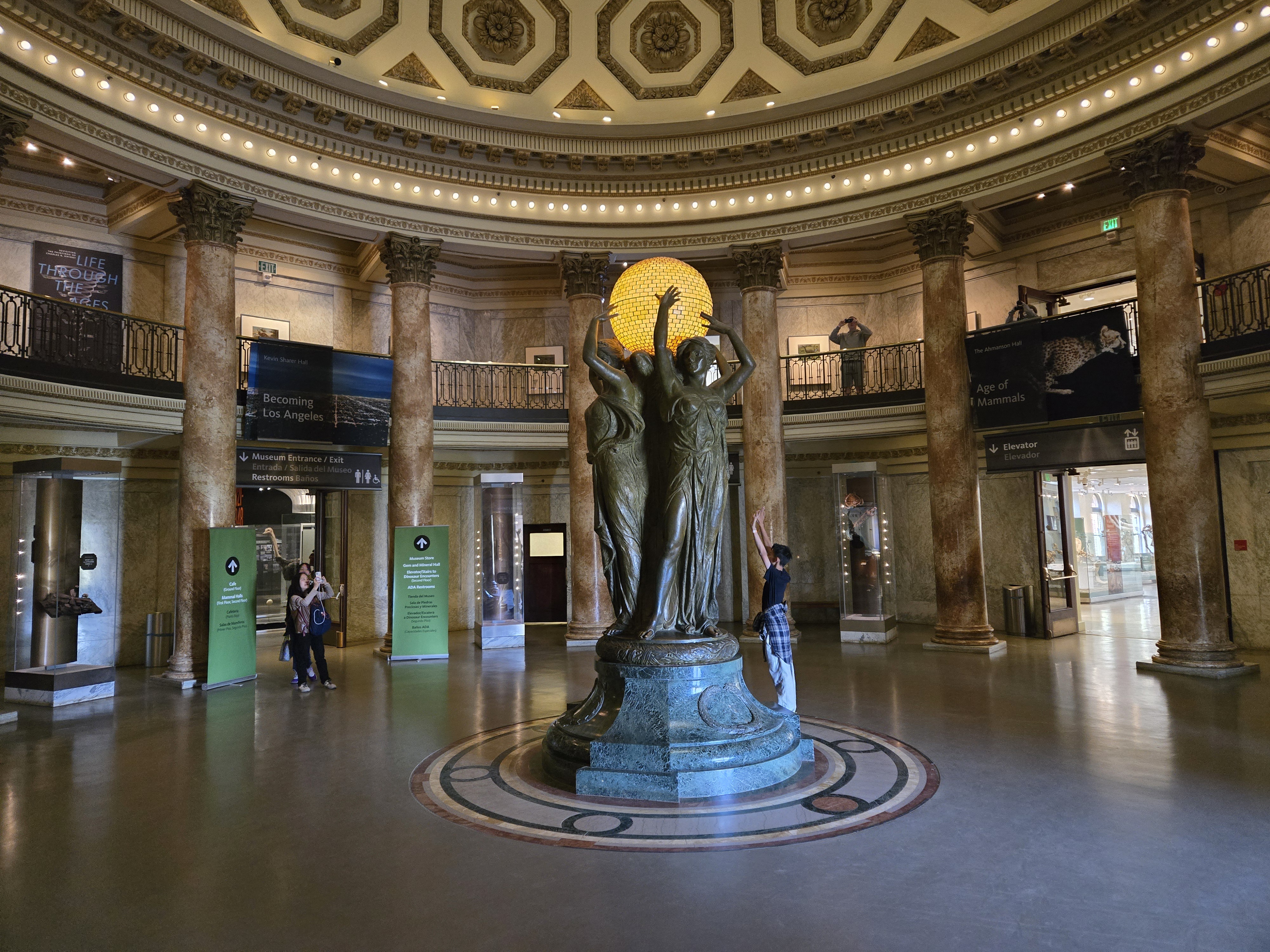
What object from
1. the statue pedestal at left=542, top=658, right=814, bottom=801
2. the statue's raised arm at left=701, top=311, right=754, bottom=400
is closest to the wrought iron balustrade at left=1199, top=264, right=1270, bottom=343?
the statue's raised arm at left=701, top=311, right=754, bottom=400

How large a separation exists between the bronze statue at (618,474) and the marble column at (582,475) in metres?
6.87

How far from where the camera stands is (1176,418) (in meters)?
9.35

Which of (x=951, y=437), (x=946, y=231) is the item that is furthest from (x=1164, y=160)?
(x=951, y=437)

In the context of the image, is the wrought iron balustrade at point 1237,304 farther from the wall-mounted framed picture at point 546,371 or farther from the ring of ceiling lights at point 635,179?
the wall-mounted framed picture at point 546,371

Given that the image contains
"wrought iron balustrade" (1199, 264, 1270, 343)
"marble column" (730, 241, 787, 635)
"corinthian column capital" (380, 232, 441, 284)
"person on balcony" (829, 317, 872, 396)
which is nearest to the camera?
"wrought iron balustrade" (1199, 264, 1270, 343)

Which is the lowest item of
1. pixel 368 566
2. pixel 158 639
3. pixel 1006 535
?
pixel 158 639

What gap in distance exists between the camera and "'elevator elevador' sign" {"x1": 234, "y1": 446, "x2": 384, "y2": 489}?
457 inches

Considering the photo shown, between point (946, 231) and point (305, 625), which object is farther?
point (946, 231)

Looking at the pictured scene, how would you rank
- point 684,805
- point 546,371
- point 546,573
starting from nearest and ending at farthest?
point 684,805 → point 546,371 → point 546,573

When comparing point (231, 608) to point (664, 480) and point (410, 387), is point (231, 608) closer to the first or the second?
point (410, 387)

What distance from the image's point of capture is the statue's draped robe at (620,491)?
19.2ft

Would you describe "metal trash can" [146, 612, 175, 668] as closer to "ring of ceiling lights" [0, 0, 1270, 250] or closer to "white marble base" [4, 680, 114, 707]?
"white marble base" [4, 680, 114, 707]

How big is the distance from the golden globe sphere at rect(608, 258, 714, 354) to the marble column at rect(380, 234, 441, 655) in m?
6.91

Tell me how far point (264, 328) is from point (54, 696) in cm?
709
